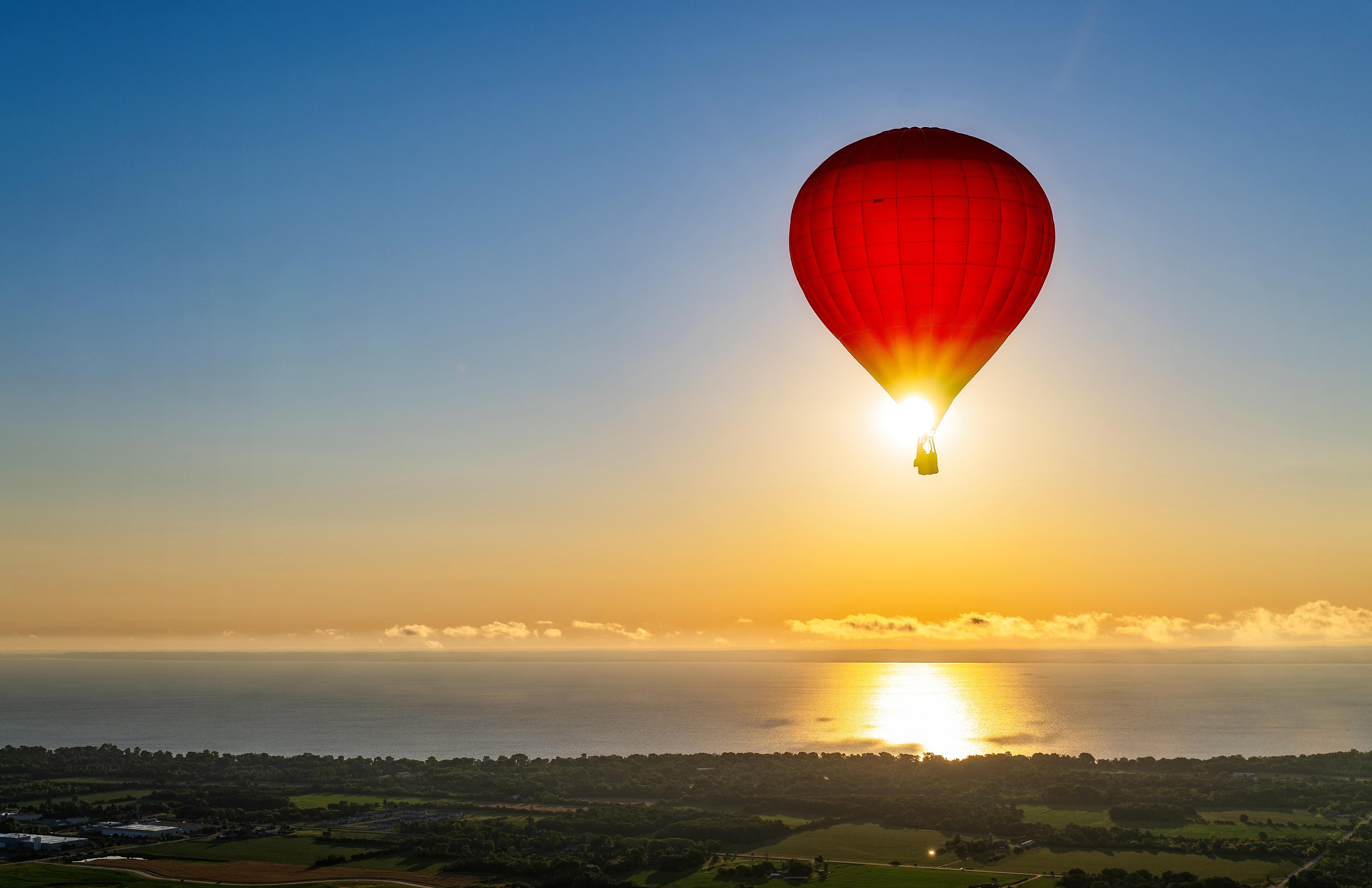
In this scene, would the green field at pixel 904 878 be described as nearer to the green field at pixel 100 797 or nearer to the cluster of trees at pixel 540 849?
the cluster of trees at pixel 540 849

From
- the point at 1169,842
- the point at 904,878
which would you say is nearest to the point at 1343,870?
the point at 1169,842

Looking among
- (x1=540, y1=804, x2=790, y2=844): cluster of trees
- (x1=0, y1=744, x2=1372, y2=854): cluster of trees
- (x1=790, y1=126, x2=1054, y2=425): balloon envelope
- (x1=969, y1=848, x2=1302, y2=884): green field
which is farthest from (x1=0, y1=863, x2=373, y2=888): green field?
(x1=790, y1=126, x2=1054, y2=425): balloon envelope

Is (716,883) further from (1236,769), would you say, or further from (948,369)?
(1236,769)

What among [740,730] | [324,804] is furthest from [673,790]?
[740,730]

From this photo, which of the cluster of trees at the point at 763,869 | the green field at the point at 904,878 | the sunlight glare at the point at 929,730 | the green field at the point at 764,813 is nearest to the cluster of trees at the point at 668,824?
the green field at the point at 764,813

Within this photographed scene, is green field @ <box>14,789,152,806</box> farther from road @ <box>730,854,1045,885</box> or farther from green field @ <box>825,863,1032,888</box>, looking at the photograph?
green field @ <box>825,863,1032,888</box>

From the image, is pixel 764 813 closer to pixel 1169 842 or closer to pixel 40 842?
pixel 1169 842
